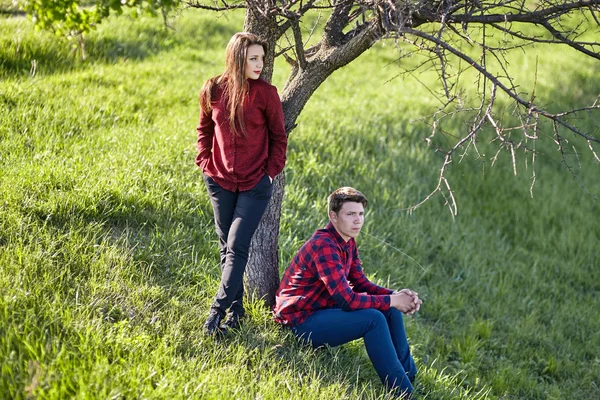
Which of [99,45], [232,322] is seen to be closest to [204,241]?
[232,322]

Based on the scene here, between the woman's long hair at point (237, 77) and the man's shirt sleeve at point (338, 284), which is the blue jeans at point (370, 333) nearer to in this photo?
the man's shirt sleeve at point (338, 284)

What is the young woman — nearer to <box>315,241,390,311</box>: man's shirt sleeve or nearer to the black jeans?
the black jeans

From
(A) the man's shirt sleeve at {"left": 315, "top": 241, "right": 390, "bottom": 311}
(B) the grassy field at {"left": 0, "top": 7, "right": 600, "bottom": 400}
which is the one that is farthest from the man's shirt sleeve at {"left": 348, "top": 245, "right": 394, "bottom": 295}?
(B) the grassy field at {"left": 0, "top": 7, "right": 600, "bottom": 400}

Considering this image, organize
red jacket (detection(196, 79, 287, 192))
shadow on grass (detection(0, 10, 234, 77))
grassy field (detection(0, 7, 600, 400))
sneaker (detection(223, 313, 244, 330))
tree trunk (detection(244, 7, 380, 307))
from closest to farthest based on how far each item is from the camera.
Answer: grassy field (detection(0, 7, 600, 400)), red jacket (detection(196, 79, 287, 192)), sneaker (detection(223, 313, 244, 330)), tree trunk (detection(244, 7, 380, 307)), shadow on grass (detection(0, 10, 234, 77))

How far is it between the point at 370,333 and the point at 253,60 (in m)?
1.71

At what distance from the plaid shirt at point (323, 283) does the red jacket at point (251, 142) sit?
0.54 meters

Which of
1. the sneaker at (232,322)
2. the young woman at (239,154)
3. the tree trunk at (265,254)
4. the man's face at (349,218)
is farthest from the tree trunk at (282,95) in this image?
the man's face at (349,218)

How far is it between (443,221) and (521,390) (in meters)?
2.61

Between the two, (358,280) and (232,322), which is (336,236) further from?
(232,322)

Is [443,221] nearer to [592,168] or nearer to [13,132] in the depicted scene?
[592,168]

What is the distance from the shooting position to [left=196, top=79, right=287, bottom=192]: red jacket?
3846mm

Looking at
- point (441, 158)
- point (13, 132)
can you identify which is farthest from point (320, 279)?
point (441, 158)

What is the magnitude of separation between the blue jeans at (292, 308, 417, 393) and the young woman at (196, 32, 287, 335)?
534 mm

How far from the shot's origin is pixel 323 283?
13.3ft
